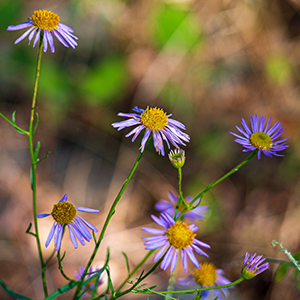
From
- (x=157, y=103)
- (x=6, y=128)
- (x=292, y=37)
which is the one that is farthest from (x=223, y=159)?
(x=6, y=128)

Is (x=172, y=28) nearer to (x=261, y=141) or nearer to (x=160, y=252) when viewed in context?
(x=261, y=141)

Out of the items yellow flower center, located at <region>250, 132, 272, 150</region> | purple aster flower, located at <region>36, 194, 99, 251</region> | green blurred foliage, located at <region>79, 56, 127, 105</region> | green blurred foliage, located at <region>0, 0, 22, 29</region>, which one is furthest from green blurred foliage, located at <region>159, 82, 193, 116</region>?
purple aster flower, located at <region>36, 194, 99, 251</region>

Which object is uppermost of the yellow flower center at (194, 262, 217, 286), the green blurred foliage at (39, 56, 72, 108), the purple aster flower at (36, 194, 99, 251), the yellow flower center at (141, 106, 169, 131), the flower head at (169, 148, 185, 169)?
the green blurred foliage at (39, 56, 72, 108)

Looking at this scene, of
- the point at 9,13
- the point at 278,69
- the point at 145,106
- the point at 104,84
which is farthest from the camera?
the point at 278,69

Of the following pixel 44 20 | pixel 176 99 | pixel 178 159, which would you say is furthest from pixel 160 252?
pixel 176 99

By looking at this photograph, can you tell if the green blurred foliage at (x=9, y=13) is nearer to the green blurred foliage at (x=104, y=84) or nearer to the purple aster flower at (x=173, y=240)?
the green blurred foliage at (x=104, y=84)

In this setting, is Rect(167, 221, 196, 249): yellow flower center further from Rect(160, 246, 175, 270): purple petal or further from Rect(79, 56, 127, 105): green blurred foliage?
Rect(79, 56, 127, 105): green blurred foliage
